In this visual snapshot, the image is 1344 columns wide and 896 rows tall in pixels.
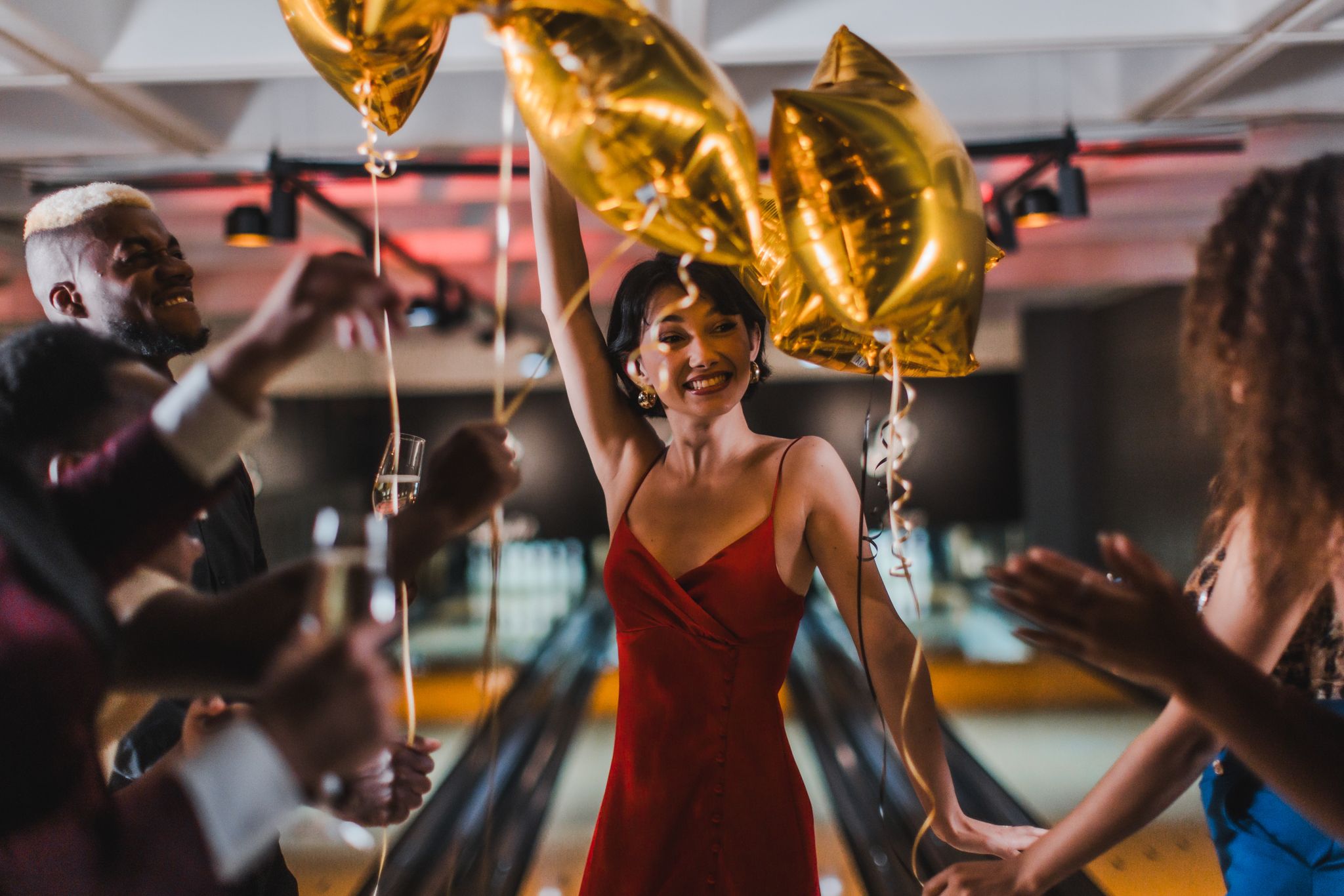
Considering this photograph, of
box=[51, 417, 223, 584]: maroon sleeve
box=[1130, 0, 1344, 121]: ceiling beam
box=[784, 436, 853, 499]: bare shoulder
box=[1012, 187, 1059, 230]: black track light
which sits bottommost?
box=[784, 436, 853, 499]: bare shoulder

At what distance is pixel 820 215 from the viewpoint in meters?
1.01

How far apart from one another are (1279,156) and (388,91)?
478 cm

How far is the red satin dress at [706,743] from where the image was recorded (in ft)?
4.23

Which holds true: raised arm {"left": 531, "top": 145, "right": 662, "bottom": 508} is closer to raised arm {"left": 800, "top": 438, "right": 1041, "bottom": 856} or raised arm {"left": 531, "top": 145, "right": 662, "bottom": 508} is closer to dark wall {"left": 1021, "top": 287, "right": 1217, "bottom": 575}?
raised arm {"left": 800, "top": 438, "right": 1041, "bottom": 856}

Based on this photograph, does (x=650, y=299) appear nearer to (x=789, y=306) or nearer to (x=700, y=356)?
(x=700, y=356)

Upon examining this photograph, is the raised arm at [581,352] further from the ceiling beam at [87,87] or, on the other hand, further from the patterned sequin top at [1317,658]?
the ceiling beam at [87,87]

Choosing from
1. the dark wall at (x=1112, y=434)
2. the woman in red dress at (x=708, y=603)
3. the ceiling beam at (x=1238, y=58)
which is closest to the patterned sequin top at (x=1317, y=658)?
the woman in red dress at (x=708, y=603)

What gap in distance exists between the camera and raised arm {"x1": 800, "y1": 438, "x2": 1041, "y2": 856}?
46.5 inches

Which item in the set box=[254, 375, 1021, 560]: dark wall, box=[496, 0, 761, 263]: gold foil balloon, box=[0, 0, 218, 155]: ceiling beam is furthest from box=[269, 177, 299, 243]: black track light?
box=[254, 375, 1021, 560]: dark wall

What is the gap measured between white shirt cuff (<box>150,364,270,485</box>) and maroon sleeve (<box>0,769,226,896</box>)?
10.9 inches

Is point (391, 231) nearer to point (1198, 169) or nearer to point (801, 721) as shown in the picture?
point (801, 721)

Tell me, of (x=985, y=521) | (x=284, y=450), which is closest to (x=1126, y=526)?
(x=985, y=521)

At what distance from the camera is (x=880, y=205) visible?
97 centimetres

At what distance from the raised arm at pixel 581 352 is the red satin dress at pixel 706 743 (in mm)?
169
